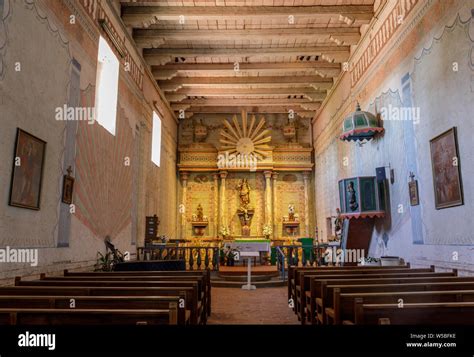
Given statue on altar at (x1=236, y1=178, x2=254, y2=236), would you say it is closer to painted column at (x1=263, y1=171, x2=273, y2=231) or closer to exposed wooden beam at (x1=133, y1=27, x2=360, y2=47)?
painted column at (x1=263, y1=171, x2=273, y2=231)

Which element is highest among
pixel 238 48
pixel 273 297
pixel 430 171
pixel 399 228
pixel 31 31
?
pixel 238 48

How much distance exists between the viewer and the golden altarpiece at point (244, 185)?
16328 mm

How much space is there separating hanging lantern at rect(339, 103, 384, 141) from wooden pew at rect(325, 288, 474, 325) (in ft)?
18.9

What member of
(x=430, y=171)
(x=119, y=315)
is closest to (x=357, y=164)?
(x=430, y=171)

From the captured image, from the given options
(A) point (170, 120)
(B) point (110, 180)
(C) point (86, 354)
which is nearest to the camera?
(C) point (86, 354)

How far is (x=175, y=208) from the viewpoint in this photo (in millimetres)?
16031

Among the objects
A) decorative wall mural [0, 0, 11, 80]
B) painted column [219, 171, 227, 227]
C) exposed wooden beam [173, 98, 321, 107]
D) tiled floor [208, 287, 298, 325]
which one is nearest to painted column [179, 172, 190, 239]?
painted column [219, 171, 227, 227]

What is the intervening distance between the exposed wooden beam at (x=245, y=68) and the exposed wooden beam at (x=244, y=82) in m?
0.62

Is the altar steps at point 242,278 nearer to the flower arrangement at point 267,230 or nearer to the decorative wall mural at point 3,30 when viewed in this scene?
the flower arrangement at point 267,230

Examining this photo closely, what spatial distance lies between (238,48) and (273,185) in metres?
6.80

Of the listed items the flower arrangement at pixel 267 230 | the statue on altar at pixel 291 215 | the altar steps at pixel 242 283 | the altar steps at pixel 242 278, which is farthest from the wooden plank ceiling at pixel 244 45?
the altar steps at pixel 242 283

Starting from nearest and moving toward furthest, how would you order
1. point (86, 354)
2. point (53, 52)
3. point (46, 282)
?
point (86, 354) < point (46, 282) < point (53, 52)

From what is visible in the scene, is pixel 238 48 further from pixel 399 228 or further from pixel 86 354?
pixel 86 354

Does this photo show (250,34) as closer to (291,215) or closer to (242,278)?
(242,278)
